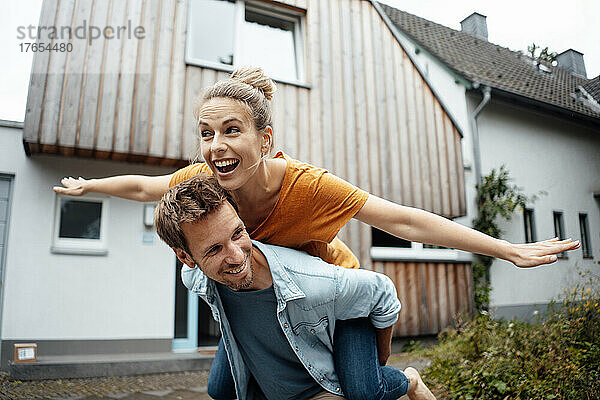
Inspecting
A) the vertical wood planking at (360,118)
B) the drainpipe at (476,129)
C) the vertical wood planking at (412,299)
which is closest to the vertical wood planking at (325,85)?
the vertical wood planking at (360,118)

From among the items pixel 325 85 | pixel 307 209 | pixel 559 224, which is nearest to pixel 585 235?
pixel 559 224

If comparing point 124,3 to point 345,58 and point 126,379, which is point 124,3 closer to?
point 345,58

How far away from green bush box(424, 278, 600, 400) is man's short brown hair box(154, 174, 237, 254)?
2.21 m

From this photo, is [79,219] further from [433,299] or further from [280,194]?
[433,299]

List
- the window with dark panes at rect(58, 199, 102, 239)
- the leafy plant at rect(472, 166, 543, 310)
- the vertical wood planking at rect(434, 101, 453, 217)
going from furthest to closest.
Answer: the leafy plant at rect(472, 166, 543, 310) → the vertical wood planking at rect(434, 101, 453, 217) → the window with dark panes at rect(58, 199, 102, 239)

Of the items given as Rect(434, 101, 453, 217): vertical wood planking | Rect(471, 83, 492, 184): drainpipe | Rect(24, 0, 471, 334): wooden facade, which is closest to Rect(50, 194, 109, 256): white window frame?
Rect(24, 0, 471, 334): wooden facade

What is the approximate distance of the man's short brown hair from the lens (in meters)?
1.56

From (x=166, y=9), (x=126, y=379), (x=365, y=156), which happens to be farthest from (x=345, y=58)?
(x=126, y=379)

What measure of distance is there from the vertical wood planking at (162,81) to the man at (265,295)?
11.5 ft

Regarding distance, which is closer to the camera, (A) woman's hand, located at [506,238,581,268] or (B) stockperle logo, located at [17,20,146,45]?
(A) woman's hand, located at [506,238,581,268]

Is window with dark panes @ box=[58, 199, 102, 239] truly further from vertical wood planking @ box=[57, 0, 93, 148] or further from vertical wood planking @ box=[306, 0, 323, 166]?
vertical wood planking @ box=[306, 0, 323, 166]

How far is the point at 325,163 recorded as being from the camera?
6.14m

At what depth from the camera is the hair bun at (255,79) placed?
6.54 feet

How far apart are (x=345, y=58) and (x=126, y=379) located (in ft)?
15.5
